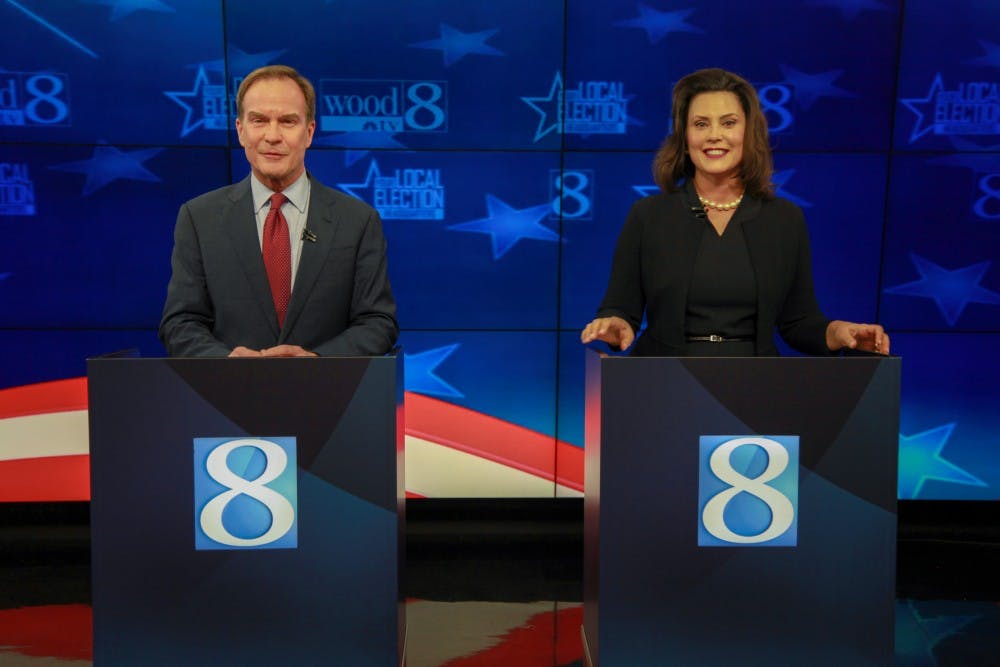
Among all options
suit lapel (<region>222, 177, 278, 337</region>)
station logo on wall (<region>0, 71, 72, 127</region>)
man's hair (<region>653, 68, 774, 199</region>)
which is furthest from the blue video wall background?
suit lapel (<region>222, 177, 278, 337</region>)

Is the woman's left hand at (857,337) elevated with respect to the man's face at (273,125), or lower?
lower

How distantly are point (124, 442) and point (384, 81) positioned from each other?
2.29 m

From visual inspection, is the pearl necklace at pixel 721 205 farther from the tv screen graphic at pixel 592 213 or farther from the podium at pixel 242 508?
the tv screen graphic at pixel 592 213

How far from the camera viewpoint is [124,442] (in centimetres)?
148

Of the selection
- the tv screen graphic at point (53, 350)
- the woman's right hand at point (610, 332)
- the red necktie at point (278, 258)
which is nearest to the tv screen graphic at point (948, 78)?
the woman's right hand at point (610, 332)

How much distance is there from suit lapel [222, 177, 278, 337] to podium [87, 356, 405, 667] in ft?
1.26

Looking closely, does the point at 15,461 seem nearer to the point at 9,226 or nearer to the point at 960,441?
the point at 9,226

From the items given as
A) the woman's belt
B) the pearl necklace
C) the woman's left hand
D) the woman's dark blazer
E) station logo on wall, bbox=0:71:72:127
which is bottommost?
the woman's belt

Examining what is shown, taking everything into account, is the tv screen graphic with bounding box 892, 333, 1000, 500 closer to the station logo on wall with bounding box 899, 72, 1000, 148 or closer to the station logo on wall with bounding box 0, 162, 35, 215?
the station logo on wall with bounding box 899, 72, 1000, 148

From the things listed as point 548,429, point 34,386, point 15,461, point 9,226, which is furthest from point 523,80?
point 15,461

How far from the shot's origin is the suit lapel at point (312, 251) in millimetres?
1853

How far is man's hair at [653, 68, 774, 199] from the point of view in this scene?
1.94m

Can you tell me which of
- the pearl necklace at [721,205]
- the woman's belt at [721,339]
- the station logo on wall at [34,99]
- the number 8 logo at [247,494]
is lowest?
the number 8 logo at [247,494]

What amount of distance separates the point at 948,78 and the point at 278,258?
2.97m
